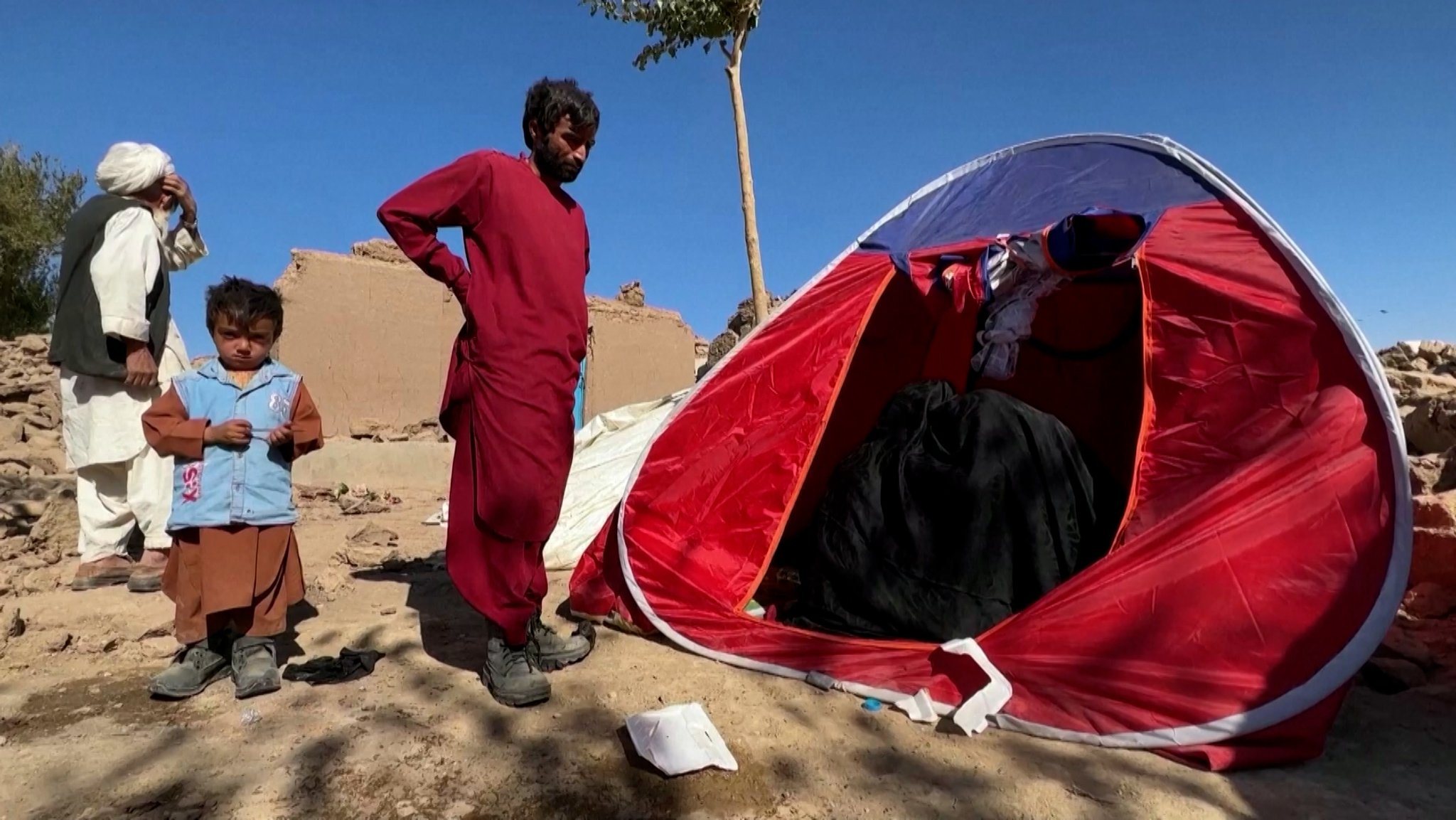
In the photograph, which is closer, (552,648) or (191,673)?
(191,673)

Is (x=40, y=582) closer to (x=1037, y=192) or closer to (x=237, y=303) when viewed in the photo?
(x=237, y=303)

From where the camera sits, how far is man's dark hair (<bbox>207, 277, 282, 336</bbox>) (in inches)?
86.7

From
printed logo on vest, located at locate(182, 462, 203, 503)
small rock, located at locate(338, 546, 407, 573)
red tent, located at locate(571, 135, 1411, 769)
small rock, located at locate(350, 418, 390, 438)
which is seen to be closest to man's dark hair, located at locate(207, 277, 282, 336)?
printed logo on vest, located at locate(182, 462, 203, 503)

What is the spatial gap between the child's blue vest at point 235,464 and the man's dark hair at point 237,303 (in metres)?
0.15

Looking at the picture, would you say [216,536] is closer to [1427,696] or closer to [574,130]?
[574,130]

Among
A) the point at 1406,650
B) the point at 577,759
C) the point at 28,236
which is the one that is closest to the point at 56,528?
the point at 577,759

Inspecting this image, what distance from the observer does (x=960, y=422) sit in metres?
2.71

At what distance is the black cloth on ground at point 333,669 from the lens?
2252mm

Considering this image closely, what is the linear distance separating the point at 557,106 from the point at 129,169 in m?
2.08

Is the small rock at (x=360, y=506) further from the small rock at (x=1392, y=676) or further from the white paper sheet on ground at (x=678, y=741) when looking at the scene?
the small rock at (x=1392, y=676)

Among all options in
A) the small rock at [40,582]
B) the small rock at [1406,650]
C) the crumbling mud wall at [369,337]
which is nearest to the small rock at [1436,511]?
the small rock at [1406,650]

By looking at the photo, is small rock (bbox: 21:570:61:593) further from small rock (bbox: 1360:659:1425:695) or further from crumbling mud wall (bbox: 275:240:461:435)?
small rock (bbox: 1360:659:1425:695)

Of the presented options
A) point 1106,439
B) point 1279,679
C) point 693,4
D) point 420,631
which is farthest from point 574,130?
point 693,4

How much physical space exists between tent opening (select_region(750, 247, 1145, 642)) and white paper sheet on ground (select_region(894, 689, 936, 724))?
365 mm
